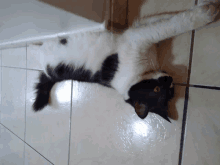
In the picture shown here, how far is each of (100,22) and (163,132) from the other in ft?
1.45

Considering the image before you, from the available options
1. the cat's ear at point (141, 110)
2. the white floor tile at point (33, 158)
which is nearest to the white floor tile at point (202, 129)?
the cat's ear at point (141, 110)

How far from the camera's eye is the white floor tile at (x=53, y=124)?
0.76m

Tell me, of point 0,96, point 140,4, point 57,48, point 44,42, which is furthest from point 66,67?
point 0,96

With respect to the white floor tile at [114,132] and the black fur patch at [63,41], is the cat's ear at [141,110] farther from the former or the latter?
the black fur patch at [63,41]

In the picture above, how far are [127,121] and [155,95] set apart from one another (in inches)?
6.5

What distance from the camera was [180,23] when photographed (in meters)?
0.37

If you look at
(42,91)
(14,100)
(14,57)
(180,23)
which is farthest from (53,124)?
(180,23)

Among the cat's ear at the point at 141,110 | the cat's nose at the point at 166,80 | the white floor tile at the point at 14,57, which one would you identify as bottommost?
the cat's ear at the point at 141,110

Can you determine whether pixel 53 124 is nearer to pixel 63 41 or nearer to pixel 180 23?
pixel 63 41

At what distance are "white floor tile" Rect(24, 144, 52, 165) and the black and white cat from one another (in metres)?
0.49

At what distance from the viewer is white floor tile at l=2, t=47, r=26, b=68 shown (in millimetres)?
1035

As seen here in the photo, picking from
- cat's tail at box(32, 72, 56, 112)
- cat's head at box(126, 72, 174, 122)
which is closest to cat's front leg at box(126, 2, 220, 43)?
cat's head at box(126, 72, 174, 122)

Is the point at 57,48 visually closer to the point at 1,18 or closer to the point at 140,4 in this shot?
the point at 1,18

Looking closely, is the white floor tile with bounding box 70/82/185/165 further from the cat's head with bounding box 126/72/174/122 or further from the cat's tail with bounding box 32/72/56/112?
the cat's tail with bounding box 32/72/56/112
